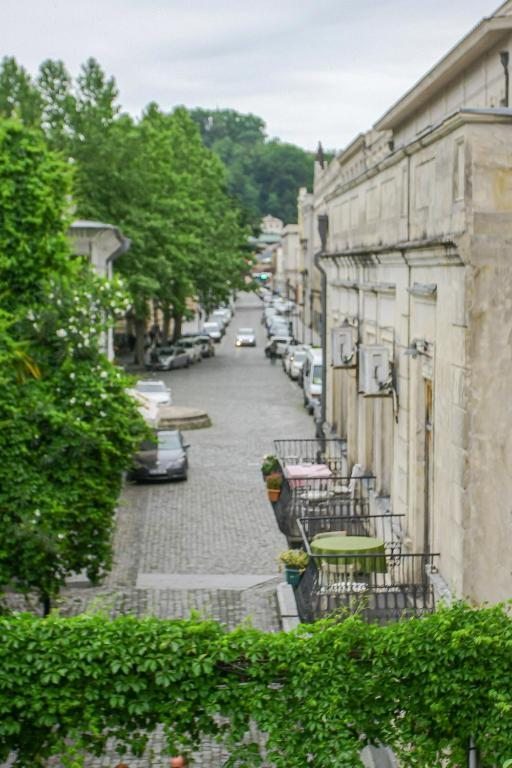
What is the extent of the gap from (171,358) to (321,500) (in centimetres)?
4490

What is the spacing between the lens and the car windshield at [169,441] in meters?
32.2

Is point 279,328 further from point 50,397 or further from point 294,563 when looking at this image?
point 50,397

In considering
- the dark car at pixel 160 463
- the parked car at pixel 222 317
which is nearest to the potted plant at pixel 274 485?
the dark car at pixel 160 463

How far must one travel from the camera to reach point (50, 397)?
17656 millimetres

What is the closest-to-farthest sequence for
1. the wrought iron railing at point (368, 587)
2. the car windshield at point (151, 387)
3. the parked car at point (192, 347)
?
the wrought iron railing at point (368, 587) → the car windshield at point (151, 387) → the parked car at point (192, 347)

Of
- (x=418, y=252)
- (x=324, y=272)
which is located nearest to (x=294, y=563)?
(x=418, y=252)

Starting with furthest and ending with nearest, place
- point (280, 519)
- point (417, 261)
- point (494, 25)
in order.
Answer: point (494, 25) → point (280, 519) → point (417, 261)

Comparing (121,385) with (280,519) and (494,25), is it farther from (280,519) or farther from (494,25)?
(494,25)

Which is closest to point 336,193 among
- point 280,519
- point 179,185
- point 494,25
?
point 494,25

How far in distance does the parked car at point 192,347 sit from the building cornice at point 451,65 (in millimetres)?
35163

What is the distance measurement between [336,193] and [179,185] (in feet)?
131

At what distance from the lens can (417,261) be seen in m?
14.2

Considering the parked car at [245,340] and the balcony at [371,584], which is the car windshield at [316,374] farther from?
the parked car at [245,340]

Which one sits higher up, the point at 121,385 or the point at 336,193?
the point at 336,193
